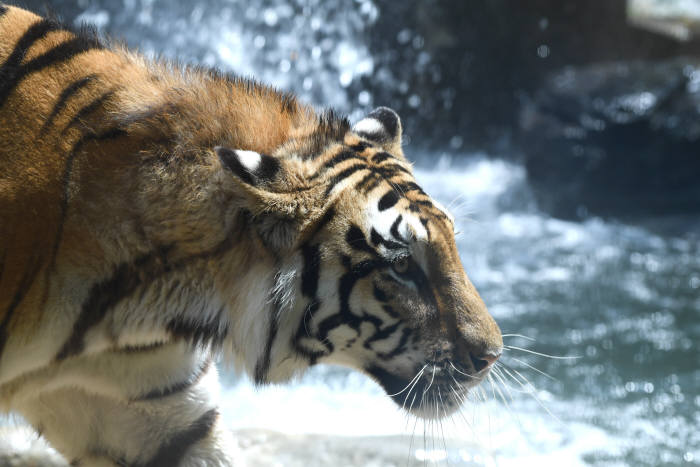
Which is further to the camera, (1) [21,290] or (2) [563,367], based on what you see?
(2) [563,367]

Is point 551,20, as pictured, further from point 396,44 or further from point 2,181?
point 2,181

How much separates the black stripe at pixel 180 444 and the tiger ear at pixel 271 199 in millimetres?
661

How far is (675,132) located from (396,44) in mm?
2835

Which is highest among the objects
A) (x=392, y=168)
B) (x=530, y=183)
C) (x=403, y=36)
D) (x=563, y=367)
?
(x=403, y=36)

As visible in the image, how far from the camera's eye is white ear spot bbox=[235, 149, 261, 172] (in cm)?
172

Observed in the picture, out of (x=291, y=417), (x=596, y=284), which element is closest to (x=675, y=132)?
(x=596, y=284)

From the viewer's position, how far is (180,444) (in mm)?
2180

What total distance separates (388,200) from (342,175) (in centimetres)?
13

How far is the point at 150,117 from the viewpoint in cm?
187

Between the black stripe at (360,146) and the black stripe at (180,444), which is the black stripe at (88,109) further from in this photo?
the black stripe at (180,444)

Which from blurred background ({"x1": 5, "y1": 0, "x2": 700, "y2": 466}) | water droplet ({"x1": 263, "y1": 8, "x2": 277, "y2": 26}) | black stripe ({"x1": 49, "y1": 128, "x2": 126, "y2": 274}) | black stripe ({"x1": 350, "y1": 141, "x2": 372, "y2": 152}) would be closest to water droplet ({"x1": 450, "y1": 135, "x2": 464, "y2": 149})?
blurred background ({"x1": 5, "y1": 0, "x2": 700, "y2": 466})

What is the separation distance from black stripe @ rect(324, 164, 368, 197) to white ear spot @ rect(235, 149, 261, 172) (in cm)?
19

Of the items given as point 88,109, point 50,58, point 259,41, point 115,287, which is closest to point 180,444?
point 115,287

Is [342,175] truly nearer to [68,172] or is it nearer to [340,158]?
[340,158]
